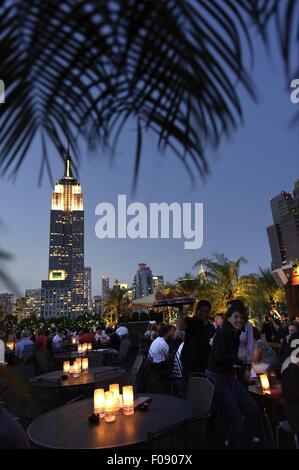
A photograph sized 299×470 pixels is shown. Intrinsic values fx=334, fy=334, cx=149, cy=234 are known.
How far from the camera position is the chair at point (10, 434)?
107 cm

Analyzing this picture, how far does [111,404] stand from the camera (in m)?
2.50

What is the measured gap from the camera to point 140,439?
201cm

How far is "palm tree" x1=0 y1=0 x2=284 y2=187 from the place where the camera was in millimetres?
578

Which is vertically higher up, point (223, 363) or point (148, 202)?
point (148, 202)

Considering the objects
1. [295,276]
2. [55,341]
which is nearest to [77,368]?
[55,341]

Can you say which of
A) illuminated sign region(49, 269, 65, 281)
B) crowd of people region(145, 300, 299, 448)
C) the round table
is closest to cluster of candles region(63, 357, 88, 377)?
crowd of people region(145, 300, 299, 448)

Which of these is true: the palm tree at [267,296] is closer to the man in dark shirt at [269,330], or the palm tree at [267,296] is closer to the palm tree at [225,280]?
the palm tree at [225,280]

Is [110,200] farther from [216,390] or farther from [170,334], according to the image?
[170,334]

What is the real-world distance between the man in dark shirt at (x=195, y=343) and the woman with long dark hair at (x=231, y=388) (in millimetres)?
656

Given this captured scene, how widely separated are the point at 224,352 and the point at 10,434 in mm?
2148

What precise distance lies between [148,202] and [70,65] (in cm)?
29

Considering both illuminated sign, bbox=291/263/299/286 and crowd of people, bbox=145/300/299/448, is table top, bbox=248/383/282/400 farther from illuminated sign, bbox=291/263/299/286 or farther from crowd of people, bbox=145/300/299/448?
illuminated sign, bbox=291/263/299/286

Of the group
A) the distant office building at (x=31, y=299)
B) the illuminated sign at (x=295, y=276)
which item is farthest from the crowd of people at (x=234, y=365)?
the illuminated sign at (x=295, y=276)
